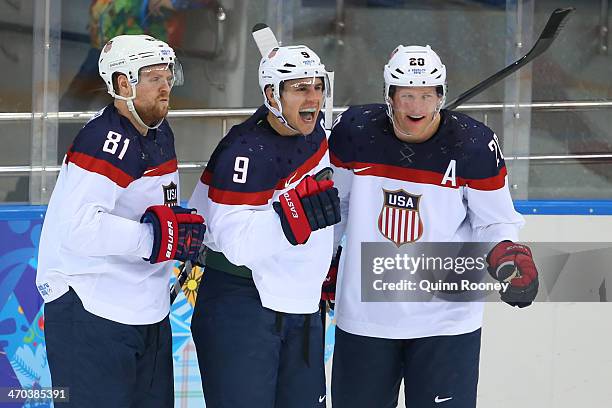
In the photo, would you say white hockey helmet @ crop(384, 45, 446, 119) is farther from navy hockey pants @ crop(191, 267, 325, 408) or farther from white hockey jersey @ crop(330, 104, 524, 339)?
navy hockey pants @ crop(191, 267, 325, 408)

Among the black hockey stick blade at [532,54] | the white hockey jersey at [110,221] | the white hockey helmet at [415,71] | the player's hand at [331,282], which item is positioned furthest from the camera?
the black hockey stick blade at [532,54]

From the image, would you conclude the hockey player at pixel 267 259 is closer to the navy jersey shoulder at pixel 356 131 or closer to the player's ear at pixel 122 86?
the navy jersey shoulder at pixel 356 131

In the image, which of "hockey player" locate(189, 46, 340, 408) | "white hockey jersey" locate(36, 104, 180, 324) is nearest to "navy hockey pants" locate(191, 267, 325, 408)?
"hockey player" locate(189, 46, 340, 408)

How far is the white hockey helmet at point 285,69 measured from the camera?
119 inches

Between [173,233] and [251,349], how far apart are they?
15.0 inches

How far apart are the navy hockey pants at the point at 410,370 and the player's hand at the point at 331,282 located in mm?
104

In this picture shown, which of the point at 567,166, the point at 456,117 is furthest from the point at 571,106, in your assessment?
the point at 456,117

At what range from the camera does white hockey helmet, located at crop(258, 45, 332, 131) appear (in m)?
3.02

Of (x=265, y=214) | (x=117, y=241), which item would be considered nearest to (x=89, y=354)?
(x=117, y=241)

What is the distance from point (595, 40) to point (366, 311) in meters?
1.66

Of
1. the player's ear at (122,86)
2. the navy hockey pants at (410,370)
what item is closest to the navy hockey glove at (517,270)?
the navy hockey pants at (410,370)

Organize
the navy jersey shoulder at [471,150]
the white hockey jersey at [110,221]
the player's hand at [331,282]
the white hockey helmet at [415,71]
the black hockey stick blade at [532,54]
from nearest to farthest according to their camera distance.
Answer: the white hockey jersey at [110,221] < the white hockey helmet at [415,71] < the navy jersey shoulder at [471,150] < the player's hand at [331,282] < the black hockey stick blade at [532,54]

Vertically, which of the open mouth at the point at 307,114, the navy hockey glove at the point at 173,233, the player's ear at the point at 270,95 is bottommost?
the navy hockey glove at the point at 173,233

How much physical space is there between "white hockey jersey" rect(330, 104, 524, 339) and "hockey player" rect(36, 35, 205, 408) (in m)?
0.50
